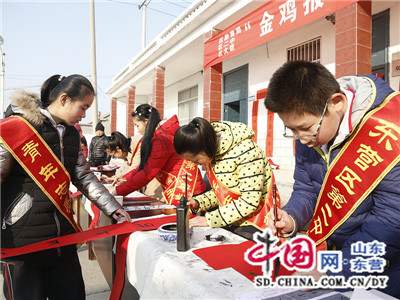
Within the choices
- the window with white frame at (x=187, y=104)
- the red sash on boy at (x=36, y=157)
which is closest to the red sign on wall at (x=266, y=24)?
the red sash on boy at (x=36, y=157)

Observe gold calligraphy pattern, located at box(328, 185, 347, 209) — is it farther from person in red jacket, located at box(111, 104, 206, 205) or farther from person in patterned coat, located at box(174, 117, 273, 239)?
person in red jacket, located at box(111, 104, 206, 205)

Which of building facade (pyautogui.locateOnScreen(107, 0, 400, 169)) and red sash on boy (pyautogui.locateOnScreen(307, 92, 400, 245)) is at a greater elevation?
building facade (pyautogui.locateOnScreen(107, 0, 400, 169))

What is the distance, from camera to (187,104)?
1062 centimetres

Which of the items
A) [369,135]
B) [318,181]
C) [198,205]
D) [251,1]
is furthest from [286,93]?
[251,1]

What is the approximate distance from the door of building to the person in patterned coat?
5941 mm

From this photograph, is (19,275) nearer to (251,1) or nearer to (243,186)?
(243,186)

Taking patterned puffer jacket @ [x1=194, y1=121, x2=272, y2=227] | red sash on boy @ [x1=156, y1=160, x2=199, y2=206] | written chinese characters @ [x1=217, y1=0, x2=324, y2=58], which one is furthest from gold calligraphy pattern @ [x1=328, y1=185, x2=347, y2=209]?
written chinese characters @ [x1=217, y1=0, x2=324, y2=58]

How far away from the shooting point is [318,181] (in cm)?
125

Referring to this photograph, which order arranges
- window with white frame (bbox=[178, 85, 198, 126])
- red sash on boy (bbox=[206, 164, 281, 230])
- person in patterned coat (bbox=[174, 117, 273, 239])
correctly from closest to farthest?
person in patterned coat (bbox=[174, 117, 273, 239])
red sash on boy (bbox=[206, 164, 281, 230])
window with white frame (bbox=[178, 85, 198, 126])

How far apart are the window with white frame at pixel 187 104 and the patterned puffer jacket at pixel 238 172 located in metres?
8.38

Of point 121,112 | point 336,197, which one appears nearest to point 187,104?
point 121,112

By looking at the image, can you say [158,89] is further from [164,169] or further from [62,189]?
Result: [62,189]

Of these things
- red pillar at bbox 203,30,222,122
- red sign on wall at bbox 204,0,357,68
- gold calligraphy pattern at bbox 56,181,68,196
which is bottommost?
gold calligraphy pattern at bbox 56,181,68,196

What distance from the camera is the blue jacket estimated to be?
0.91 m
